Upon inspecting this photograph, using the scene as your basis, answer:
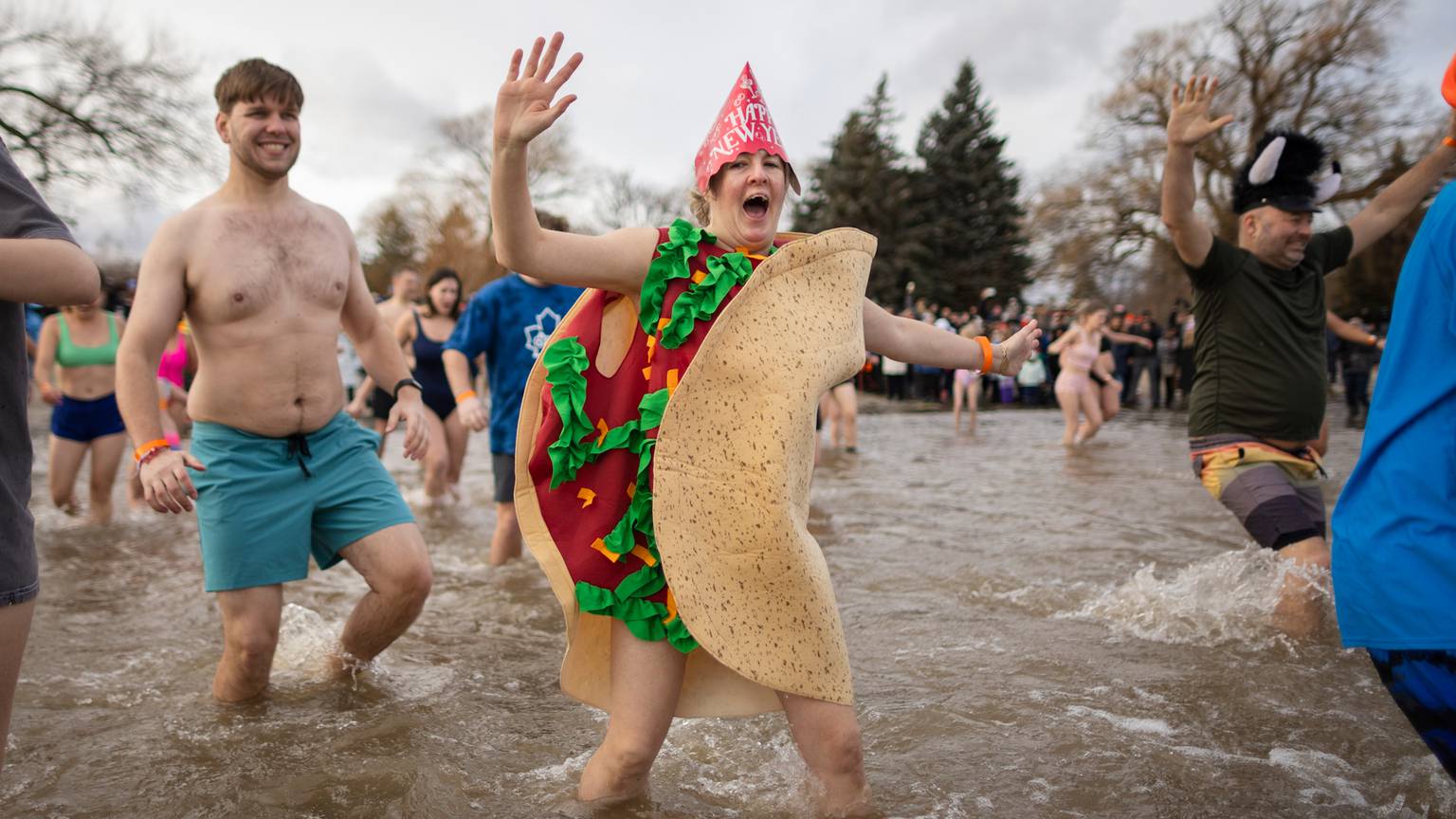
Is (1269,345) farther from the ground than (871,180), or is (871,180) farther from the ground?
(871,180)

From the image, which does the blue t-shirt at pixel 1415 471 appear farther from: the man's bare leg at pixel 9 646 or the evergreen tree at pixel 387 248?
the evergreen tree at pixel 387 248

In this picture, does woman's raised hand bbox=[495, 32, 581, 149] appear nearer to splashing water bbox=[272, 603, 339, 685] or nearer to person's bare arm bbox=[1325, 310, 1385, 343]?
splashing water bbox=[272, 603, 339, 685]

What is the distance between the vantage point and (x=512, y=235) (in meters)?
2.42

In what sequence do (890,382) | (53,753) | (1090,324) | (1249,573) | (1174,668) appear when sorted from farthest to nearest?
(890,382) < (1090,324) < (1249,573) < (1174,668) < (53,753)

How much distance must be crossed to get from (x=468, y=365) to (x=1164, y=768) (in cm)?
420

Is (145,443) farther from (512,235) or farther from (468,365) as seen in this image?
(468,365)

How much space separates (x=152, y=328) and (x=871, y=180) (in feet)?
140

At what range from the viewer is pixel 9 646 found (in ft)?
7.20

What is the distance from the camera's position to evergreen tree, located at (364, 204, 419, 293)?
58469 millimetres

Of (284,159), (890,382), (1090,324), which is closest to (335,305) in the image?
(284,159)

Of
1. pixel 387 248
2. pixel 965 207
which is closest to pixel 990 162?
pixel 965 207

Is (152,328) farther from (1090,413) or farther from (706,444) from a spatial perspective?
(1090,413)

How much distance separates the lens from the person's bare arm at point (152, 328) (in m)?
3.35

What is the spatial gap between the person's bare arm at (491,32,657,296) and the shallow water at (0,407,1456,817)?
149 cm
